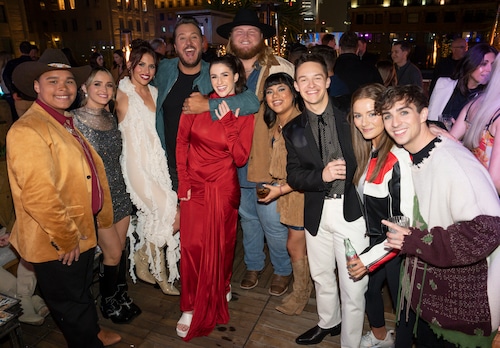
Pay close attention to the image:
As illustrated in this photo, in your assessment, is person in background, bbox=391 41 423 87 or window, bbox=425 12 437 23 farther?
window, bbox=425 12 437 23

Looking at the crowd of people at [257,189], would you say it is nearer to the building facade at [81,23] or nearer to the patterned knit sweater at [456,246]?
the patterned knit sweater at [456,246]

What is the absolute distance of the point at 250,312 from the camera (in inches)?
136

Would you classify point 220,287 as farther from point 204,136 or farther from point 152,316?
point 204,136

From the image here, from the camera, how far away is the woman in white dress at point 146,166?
3195 mm

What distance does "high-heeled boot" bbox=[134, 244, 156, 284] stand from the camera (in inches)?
146

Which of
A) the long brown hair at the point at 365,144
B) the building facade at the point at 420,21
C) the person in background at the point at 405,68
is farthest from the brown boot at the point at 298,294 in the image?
the building facade at the point at 420,21

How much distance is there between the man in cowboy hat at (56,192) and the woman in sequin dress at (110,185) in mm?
154

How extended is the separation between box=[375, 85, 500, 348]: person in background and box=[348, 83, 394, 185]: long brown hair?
0.16m

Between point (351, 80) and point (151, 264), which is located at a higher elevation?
point (351, 80)

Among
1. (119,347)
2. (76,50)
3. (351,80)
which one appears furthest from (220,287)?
(76,50)

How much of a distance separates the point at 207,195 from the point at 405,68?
6.04m

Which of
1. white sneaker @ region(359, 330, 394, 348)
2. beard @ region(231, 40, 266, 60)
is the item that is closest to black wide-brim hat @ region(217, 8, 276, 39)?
beard @ region(231, 40, 266, 60)

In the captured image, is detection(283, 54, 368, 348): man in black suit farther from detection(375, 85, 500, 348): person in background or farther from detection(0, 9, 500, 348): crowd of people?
detection(375, 85, 500, 348): person in background

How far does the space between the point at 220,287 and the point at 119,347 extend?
1.02 metres
